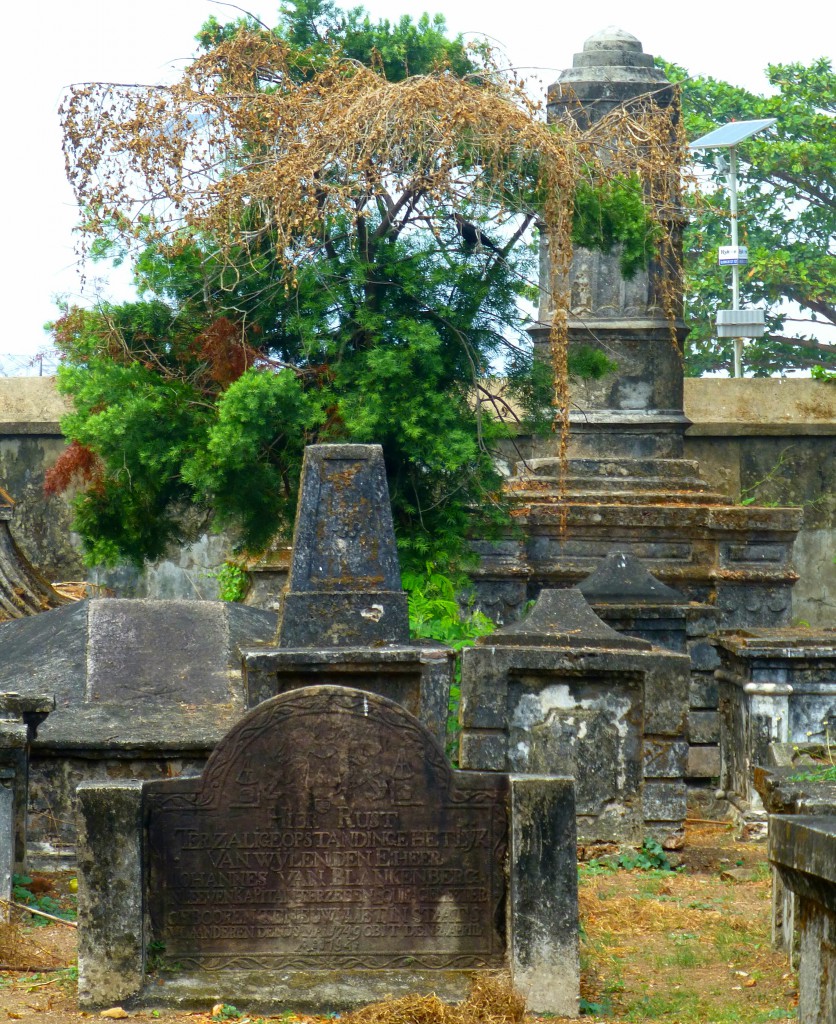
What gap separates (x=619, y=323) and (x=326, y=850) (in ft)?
26.2

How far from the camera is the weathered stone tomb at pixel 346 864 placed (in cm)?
503

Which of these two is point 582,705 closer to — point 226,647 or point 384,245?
point 226,647

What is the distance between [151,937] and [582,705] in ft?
10.8

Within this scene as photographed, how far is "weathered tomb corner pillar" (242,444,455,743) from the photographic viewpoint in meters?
6.57

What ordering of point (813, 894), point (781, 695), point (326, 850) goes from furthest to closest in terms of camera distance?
point (781, 695) < point (326, 850) < point (813, 894)

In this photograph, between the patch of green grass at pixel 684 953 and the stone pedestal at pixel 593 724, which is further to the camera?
the stone pedestal at pixel 593 724

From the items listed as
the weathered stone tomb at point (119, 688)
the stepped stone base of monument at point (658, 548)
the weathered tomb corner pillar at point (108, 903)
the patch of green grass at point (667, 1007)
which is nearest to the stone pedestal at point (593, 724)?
the weathered stone tomb at point (119, 688)

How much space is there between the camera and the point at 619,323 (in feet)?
40.7

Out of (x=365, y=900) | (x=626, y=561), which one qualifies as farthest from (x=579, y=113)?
(x=365, y=900)

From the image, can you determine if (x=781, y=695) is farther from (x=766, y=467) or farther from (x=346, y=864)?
(x=766, y=467)

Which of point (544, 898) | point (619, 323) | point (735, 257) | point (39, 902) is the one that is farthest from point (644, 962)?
point (735, 257)

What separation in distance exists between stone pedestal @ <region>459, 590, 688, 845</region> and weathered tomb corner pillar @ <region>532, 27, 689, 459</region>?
181 inches

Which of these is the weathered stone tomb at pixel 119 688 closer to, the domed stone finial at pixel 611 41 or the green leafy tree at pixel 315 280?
the green leafy tree at pixel 315 280

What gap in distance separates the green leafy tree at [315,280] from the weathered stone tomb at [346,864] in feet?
15.5
